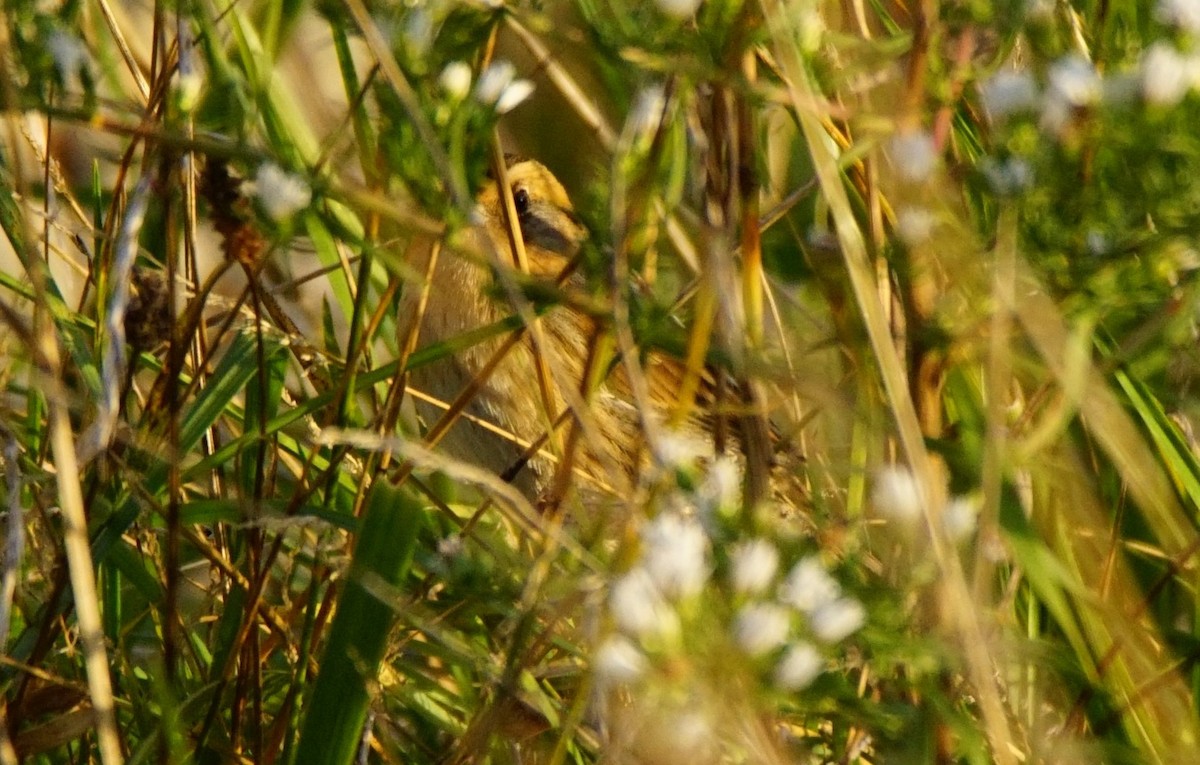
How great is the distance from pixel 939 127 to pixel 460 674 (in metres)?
1.03

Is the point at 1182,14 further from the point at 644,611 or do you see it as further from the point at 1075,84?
the point at 644,611

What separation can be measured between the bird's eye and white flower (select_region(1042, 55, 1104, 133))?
89.5 inches

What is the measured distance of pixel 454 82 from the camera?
1.59 meters


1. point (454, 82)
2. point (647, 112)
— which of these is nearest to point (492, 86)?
point (454, 82)

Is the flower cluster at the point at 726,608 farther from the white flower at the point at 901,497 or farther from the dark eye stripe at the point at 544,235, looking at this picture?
the dark eye stripe at the point at 544,235

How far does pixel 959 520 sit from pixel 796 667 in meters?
0.29

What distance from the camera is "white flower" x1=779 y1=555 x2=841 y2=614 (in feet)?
4.23

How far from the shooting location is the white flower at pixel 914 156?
4.71 ft

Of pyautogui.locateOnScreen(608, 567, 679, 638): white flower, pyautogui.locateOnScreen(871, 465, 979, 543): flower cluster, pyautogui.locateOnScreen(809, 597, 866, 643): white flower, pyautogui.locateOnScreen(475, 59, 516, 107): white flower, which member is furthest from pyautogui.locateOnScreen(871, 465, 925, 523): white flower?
pyautogui.locateOnScreen(475, 59, 516, 107): white flower

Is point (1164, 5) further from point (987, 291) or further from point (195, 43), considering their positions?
point (195, 43)

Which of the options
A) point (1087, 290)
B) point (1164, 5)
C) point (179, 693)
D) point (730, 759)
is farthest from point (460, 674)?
point (1164, 5)

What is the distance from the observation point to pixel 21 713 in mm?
2002

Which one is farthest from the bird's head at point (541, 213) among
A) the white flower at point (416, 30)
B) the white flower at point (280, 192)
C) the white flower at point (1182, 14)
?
the white flower at point (1182, 14)

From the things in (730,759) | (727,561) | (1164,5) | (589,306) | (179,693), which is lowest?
(179,693)
